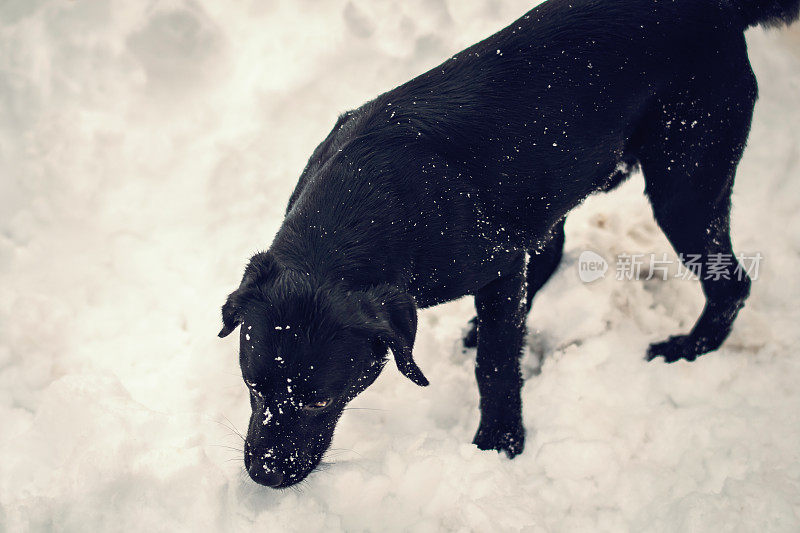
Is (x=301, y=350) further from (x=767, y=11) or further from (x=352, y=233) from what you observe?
(x=767, y=11)

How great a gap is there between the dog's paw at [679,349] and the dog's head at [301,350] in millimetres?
1792

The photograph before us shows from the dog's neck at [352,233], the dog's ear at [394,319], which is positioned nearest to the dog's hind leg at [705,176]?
the dog's neck at [352,233]

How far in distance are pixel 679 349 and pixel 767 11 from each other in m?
1.79

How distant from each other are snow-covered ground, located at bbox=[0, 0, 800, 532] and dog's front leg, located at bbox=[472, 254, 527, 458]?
4.8 inches

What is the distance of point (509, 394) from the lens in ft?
10.1

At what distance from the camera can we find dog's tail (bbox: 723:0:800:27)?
9.67 ft

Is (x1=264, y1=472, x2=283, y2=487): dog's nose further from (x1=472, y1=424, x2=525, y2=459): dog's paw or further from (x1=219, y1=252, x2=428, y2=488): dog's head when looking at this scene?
(x1=472, y1=424, x2=525, y2=459): dog's paw

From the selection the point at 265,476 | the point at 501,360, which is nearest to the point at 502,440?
the point at 501,360

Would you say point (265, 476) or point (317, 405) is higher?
point (317, 405)

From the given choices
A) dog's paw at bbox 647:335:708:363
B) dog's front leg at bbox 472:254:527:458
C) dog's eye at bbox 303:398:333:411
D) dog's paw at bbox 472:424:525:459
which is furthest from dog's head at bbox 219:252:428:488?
dog's paw at bbox 647:335:708:363

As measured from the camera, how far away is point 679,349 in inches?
140

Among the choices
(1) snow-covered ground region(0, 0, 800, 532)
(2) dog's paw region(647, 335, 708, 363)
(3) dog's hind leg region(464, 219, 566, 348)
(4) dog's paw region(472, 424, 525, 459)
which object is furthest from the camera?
(3) dog's hind leg region(464, 219, 566, 348)

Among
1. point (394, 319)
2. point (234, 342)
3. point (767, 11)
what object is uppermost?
point (767, 11)

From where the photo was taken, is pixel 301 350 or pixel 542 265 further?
pixel 542 265
